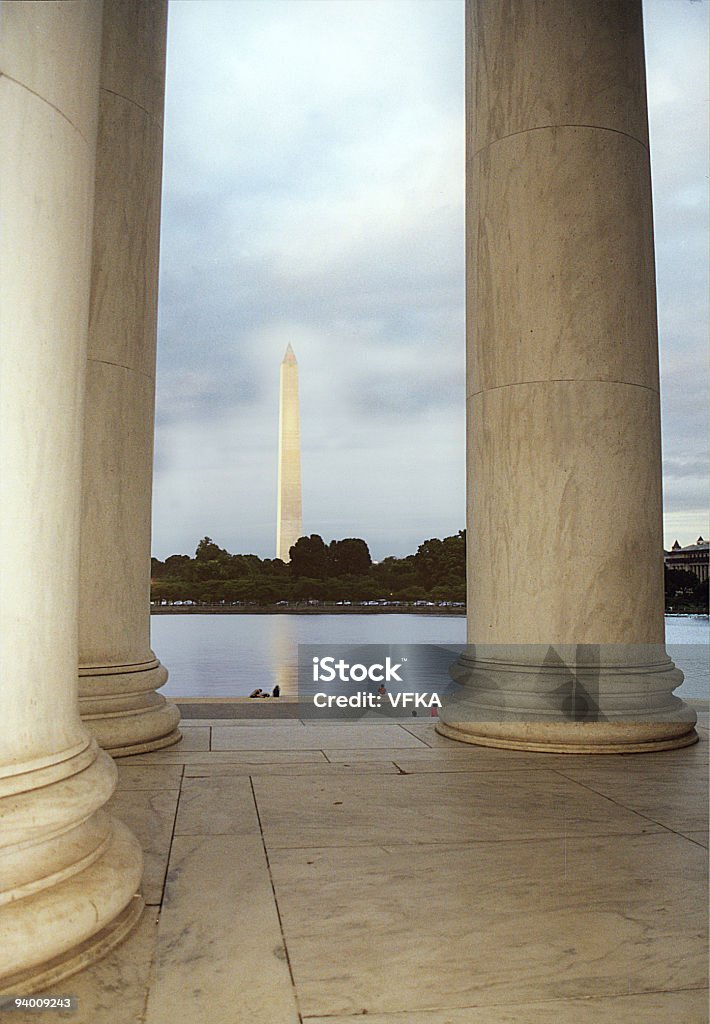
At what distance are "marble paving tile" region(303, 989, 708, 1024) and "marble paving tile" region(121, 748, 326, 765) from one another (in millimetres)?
46547

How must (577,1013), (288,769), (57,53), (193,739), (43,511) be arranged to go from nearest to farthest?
(577,1013) < (43,511) < (57,53) < (288,769) < (193,739)

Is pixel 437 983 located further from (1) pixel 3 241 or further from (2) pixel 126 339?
(2) pixel 126 339

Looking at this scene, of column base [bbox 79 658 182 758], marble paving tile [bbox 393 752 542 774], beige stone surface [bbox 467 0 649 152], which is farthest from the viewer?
beige stone surface [bbox 467 0 649 152]

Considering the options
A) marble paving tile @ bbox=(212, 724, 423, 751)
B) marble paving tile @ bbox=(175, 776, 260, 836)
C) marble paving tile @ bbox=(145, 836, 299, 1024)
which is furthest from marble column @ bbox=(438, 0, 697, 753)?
marble paving tile @ bbox=(145, 836, 299, 1024)

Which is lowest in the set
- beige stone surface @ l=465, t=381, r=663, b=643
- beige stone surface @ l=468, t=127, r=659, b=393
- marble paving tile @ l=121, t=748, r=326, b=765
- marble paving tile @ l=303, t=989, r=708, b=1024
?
marble paving tile @ l=303, t=989, r=708, b=1024

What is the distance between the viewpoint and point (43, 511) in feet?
129

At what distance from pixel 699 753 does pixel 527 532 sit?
82.4ft

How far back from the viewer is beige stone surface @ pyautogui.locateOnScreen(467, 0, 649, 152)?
89.5m

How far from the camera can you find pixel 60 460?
4025cm

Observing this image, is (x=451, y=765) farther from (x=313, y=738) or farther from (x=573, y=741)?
(x=313, y=738)

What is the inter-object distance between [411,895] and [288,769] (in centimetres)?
3148

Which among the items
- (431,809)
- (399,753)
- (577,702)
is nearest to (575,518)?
(577,702)

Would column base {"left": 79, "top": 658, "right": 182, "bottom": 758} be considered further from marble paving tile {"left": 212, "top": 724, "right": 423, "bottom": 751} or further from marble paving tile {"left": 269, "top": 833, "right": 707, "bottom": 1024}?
marble paving tile {"left": 269, "top": 833, "right": 707, "bottom": 1024}

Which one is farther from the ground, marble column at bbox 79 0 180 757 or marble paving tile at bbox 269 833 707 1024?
marble column at bbox 79 0 180 757
